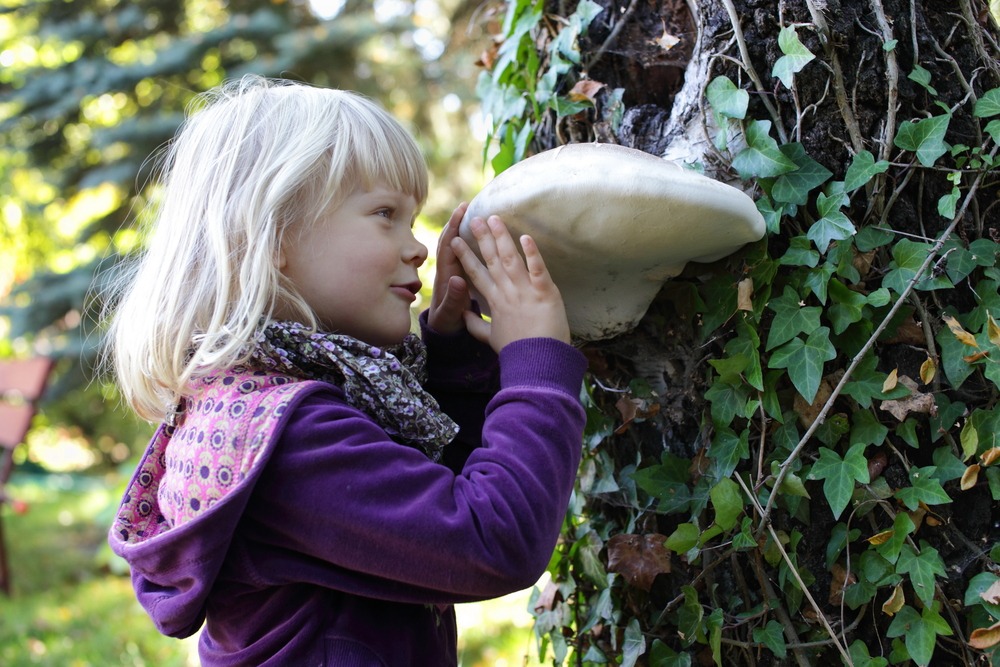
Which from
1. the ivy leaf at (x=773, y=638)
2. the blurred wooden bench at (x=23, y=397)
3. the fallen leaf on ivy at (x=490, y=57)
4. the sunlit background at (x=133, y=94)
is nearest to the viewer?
the ivy leaf at (x=773, y=638)

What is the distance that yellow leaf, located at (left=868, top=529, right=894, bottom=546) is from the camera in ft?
3.91

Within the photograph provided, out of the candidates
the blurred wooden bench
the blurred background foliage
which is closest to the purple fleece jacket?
the blurred wooden bench

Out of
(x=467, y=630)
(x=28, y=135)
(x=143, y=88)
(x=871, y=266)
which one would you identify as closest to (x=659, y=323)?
(x=871, y=266)

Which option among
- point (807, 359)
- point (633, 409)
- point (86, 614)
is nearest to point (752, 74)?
point (807, 359)

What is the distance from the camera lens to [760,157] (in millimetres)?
1247

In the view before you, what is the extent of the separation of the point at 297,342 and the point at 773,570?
0.79 meters

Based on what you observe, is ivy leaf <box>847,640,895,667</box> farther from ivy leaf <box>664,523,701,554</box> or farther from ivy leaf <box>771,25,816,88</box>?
ivy leaf <box>771,25,816,88</box>

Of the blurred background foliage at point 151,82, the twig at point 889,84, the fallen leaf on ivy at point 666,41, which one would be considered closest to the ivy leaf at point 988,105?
the twig at point 889,84

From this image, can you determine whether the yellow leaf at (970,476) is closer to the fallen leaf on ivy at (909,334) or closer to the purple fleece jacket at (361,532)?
the fallen leaf on ivy at (909,334)

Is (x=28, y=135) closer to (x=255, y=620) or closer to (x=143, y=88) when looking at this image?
(x=143, y=88)

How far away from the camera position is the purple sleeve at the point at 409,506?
1047 millimetres

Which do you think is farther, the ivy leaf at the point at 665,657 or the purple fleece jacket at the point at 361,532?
the ivy leaf at the point at 665,657

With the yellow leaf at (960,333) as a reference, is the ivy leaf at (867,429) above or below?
below

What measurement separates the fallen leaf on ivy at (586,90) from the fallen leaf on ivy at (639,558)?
75 centimetres
